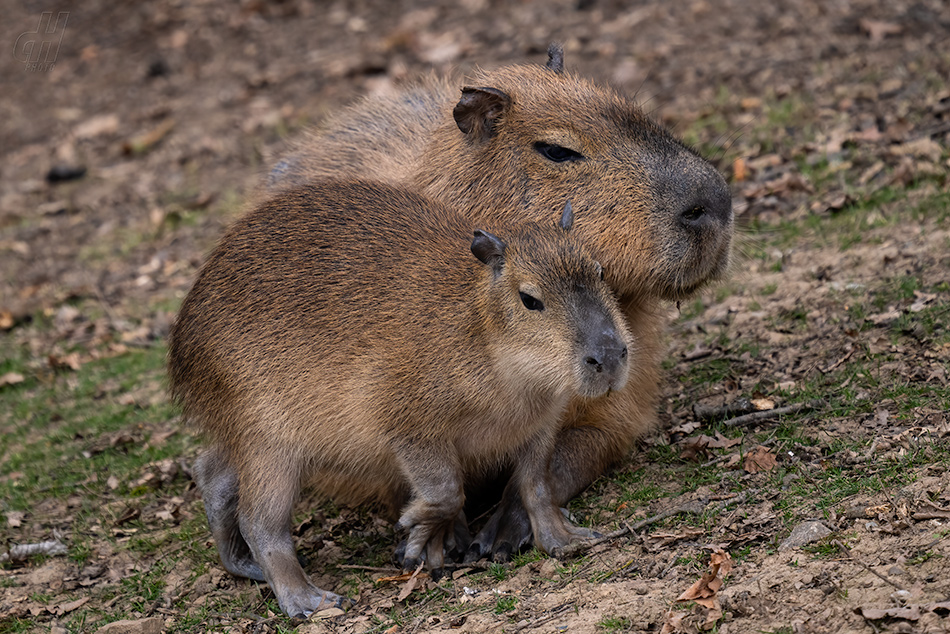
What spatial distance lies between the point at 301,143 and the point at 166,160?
5009mm

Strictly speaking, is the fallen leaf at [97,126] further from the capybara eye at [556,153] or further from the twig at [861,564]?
the twig at [861,564]

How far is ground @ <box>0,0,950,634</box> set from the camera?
380 centimetres

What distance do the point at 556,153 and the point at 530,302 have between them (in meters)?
0.80

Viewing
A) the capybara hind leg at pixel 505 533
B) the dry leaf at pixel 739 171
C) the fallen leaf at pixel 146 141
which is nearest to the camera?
the capybara hind leg at pixel 505 533

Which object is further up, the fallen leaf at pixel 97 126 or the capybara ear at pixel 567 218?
the capybara ear at pixel 567 218

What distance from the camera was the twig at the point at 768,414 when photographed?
4.76 m

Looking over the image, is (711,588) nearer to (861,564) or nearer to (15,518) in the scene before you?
(861,564)

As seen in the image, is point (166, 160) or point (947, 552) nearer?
point (947, 552)

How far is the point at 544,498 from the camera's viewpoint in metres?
4.36

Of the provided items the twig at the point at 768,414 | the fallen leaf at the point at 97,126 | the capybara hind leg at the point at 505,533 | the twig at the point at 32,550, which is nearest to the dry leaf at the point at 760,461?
the twig at the point at 768,414

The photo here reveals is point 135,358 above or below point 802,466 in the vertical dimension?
below

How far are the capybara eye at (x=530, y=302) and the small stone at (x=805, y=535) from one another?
1.20 m

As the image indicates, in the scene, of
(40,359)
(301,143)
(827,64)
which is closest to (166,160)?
(40,359)

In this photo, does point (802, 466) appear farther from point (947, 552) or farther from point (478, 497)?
point (478, 497)
